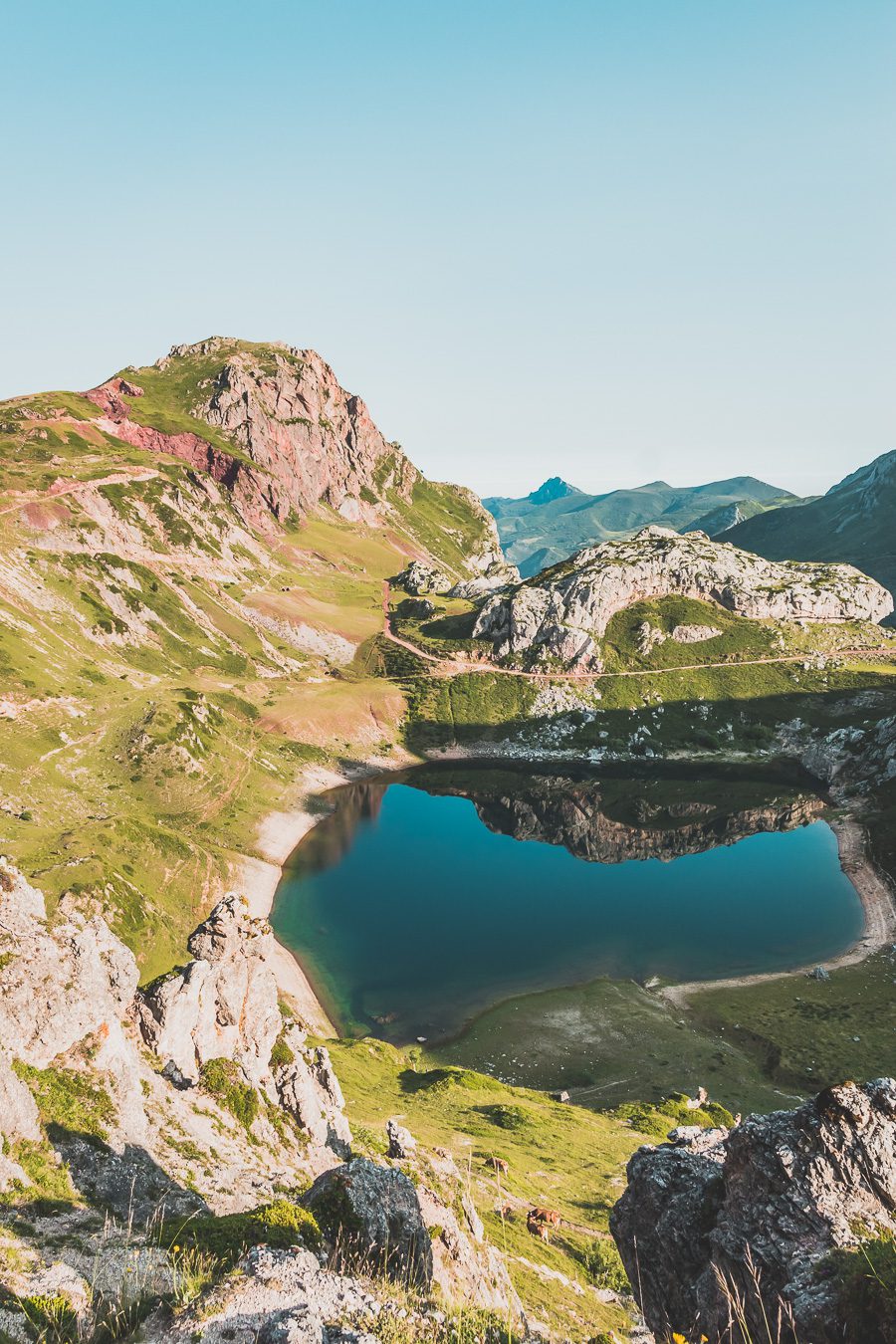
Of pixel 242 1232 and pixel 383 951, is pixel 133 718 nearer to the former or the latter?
pixel 383 951

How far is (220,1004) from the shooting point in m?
38.8

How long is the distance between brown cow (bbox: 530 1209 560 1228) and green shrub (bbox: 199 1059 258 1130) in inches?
635

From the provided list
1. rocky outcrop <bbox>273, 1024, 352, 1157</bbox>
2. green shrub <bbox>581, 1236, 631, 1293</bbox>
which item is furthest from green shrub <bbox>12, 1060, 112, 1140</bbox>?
green shrub <bbox>581, 1236, 631, 1293</bbox>

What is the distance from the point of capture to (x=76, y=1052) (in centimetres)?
2778

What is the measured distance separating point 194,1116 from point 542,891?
283 ft

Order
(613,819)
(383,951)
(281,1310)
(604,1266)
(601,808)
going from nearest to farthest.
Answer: (281,1310) < (604,1266) < (383,951) < (613,819) < (601,808)

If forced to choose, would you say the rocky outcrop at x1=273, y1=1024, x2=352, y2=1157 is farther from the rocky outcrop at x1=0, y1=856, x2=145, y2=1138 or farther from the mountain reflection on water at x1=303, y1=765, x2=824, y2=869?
the mountain reflection on water at x1=303, y1=765, x2=824, y2=869

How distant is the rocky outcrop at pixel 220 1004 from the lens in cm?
3509

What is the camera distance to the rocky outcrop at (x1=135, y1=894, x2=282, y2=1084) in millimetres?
35094

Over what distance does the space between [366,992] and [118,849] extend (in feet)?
126

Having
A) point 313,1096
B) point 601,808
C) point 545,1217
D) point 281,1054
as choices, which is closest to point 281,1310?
point 313,1096

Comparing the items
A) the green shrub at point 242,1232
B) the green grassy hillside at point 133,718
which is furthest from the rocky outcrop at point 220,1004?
the green grassy hillside at point 133,718

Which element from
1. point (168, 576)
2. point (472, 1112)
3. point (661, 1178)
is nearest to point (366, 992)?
point (472, 1112)

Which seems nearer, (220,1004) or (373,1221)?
(373,1221)
